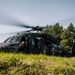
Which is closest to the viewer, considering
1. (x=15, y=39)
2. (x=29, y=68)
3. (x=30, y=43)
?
(x=29, y=68)

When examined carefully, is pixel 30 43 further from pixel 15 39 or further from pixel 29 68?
pixel 29 68

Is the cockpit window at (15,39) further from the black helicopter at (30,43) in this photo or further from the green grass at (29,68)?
the green grass at (29,68)

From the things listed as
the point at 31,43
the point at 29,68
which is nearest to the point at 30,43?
the point at 31,43

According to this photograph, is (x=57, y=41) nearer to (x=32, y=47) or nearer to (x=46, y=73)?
(x=32, y=47)

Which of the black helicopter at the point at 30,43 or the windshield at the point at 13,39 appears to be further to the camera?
the windshield at the point at 13,39

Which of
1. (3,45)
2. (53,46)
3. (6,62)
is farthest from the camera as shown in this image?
(53,46)

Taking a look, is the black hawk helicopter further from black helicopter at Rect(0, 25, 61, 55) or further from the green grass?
the green grass

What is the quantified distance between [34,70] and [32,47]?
7.60 m

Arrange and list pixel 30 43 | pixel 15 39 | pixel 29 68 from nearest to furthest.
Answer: pixel 29 68, pixel 30 43, pixel 15 39

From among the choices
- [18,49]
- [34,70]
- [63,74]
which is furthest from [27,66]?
[18,49]

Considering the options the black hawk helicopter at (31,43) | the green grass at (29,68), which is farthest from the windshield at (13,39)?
the green grass at (29,68)

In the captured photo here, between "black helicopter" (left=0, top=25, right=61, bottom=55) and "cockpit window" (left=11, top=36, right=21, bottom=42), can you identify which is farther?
"cockpit window" (left=11, top=36, right=21, bottom=42)

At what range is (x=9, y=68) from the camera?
720 centimetres

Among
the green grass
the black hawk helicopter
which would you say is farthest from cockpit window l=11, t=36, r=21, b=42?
the green grass
